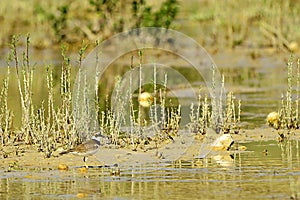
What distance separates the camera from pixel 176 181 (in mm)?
9891

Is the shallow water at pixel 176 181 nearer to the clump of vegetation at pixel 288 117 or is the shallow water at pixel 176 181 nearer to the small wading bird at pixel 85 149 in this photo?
the small wading bird at pixel 85 149

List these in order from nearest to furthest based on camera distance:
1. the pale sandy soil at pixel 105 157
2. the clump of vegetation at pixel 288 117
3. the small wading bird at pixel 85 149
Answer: the pale sandy soil at pixel 105 157 < the small wading bird at pixel 85 149 < the clump of vegetation at pixel 288 117

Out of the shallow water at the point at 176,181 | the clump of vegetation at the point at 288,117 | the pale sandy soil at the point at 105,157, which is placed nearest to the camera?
the shallow water at the point at 176,181

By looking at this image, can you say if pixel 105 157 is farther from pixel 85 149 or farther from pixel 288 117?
pixel 288 117

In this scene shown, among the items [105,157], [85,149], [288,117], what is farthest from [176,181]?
[288,117]

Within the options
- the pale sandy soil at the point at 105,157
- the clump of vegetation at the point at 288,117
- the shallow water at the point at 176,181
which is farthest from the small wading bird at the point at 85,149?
the clump of vegetation at the point at 288,117

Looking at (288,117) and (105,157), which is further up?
(288,117)

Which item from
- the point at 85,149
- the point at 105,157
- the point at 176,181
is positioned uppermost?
the point at 85,149

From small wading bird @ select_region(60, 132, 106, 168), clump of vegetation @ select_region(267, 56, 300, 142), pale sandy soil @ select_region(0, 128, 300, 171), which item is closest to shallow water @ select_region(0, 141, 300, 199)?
pale sandy soil @ select_region(0, 128, 300, 171)

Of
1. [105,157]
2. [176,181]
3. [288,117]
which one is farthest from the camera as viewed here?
[288,117]

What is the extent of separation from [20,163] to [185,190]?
2725mm

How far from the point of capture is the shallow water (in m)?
9.19

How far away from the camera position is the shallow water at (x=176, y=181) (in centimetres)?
919

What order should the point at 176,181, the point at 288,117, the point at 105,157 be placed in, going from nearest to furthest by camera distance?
the point at 176,181 < the point at 105,157 < the point at 288,117
